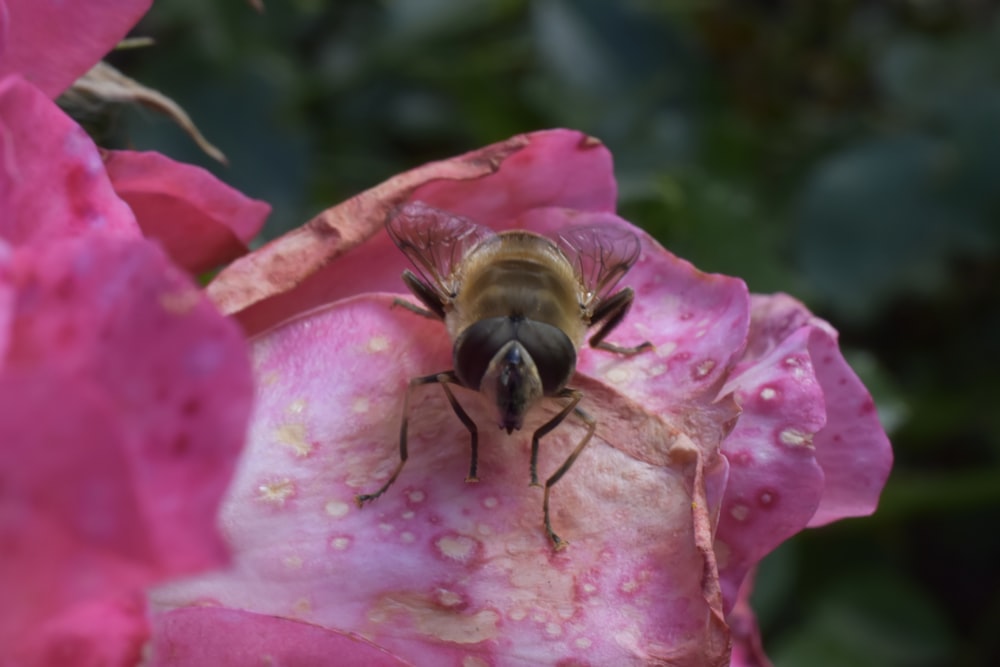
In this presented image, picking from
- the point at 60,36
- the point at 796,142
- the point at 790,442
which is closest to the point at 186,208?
the point at 60,36

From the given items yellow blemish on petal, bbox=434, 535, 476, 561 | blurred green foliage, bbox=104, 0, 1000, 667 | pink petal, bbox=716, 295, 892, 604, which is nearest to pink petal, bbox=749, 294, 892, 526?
pink petal, bbox=716, 295, 892, 604

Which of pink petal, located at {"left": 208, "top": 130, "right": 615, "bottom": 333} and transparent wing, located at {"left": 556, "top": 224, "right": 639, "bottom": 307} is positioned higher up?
pink petal, located at {"left": 208, "top": 130, "right": 615, "bottom": 333}

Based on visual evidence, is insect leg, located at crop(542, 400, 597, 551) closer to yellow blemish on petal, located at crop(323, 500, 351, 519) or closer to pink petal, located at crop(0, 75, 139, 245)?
yellow blemish on petal, located at crop(323, 500, 351, 519)

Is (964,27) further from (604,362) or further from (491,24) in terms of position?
(604,362)

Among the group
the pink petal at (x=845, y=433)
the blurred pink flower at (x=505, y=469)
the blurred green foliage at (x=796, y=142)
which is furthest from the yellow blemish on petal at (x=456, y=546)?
the blurred green foliage at (x=796, y=142)

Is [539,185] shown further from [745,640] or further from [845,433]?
[745,640]

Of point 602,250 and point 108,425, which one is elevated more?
point 108,425
